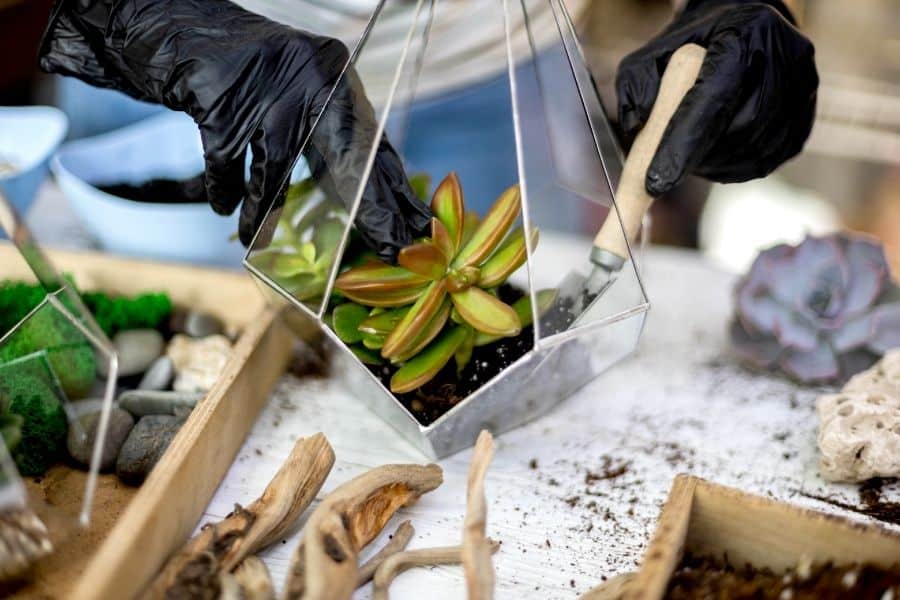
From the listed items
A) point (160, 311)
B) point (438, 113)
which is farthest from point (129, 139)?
point (438, 113)

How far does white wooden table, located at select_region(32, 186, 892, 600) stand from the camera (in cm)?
58

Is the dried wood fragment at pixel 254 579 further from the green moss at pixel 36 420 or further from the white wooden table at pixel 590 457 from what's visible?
the green moss at pixel 36 420

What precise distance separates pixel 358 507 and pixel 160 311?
0.31 m

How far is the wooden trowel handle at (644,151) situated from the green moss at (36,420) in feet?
1.34

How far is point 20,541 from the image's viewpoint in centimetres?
48

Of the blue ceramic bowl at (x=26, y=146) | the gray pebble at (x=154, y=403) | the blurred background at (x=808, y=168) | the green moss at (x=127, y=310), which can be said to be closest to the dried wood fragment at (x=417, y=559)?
the gray pebble at (x=154, y=403)

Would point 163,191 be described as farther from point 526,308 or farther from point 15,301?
point 526,308

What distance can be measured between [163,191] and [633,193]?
0.45 m

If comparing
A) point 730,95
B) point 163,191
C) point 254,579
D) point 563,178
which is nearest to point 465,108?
point 563,178

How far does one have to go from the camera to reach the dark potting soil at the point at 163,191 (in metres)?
0.79

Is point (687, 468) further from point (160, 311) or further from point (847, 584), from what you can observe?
point (160, 311)

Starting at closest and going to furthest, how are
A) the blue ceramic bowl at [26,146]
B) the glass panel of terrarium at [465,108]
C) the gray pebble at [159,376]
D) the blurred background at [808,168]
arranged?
the gray pebble at [159,376] → the blue ceramic bowl at [26,146] → the glass panel of terrarium at [465,108] → the blurred background at [808,168]

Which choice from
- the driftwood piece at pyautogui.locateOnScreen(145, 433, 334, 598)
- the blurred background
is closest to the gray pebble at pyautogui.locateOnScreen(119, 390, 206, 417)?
the driftwood piece at pyautogui.locateOnScreen(145, 433, 334, 598)

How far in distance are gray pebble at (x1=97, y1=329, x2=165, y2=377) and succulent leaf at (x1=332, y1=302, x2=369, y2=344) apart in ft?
0.69
